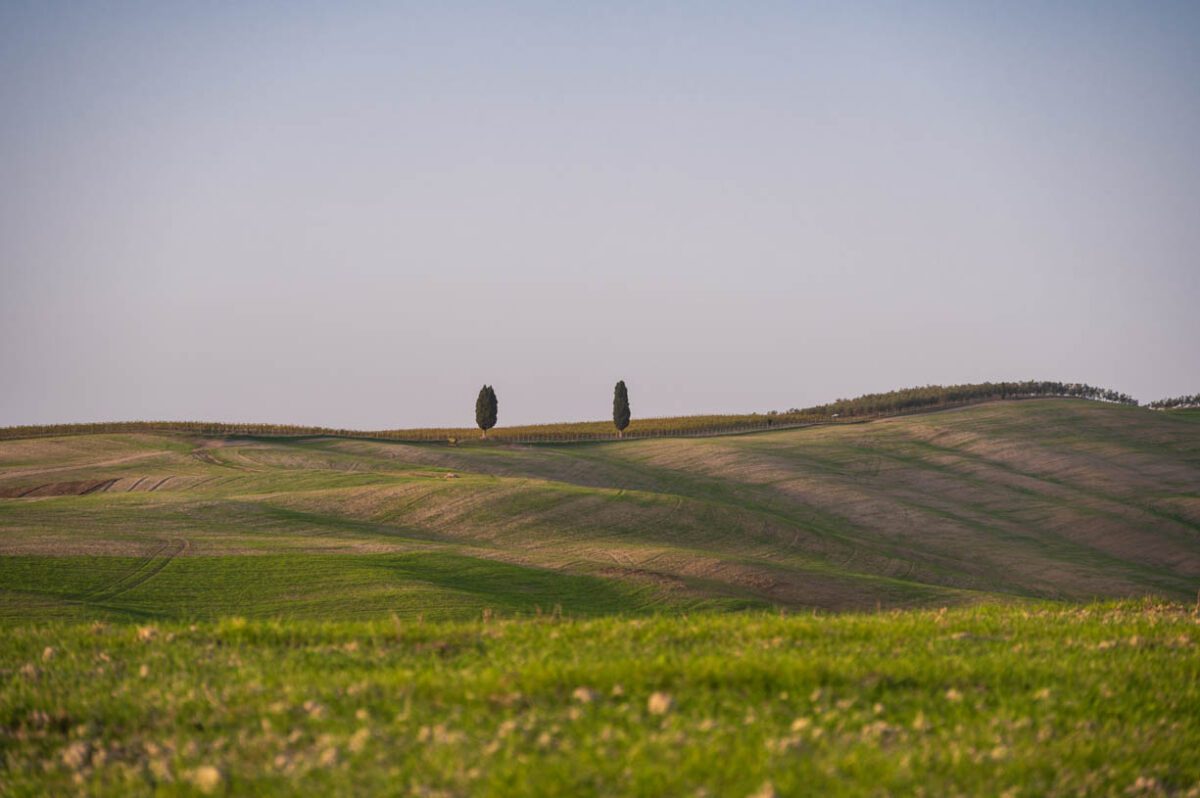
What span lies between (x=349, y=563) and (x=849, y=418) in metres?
88.9

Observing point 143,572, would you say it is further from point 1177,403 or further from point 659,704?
point 1177,403

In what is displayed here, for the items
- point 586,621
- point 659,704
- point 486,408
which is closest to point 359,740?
point 659,704

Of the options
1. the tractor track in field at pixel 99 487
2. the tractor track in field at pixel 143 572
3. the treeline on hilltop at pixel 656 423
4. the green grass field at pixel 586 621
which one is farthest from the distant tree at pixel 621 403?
the tractor track in field at pixel 143 572

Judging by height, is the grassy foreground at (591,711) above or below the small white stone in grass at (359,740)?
below

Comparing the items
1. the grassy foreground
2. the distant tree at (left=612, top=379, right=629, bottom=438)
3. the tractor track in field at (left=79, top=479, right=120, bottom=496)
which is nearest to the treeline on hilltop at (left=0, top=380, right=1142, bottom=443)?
the distant tree at (left=612, top=379, right=629, bottom=438)

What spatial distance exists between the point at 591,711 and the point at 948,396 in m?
123

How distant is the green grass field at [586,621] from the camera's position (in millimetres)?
7051

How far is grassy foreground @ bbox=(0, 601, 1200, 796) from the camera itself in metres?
6.68

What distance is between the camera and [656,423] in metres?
124

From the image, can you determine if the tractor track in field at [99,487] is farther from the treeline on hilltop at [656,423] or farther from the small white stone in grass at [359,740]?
the small white stone in grass at [359,740]

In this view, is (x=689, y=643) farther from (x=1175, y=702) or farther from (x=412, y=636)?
(x=1175, y=702)

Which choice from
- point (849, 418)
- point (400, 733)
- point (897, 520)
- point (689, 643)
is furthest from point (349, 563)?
point (849, 418)

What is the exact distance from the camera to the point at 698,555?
45375mm

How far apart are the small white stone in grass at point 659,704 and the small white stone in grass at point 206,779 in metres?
2.95
